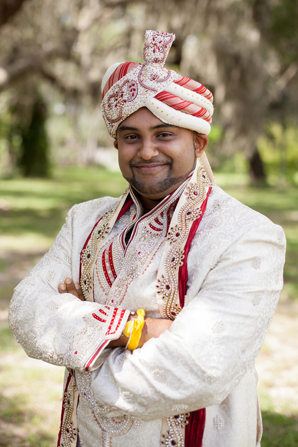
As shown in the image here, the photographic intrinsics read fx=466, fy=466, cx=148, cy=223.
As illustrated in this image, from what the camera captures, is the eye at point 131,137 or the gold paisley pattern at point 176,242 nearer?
the gold paisley pattern at point 176,242

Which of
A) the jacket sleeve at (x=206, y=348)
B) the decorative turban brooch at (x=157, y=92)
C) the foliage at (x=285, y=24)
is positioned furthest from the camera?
the foliage at (x=285, y=24)

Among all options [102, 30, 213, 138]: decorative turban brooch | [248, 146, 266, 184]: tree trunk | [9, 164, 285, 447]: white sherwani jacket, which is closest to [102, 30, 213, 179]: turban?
[102, 30, 213, 138]: decorative turban brooch

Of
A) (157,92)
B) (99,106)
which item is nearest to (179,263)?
(157,92)

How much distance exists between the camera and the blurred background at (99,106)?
3830mm

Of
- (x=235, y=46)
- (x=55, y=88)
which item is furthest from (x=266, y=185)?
(x=55, y=88)

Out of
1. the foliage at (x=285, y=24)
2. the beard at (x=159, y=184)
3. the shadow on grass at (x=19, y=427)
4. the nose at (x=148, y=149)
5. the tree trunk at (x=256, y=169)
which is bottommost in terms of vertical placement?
the tree trunk at (x=256, y=169)

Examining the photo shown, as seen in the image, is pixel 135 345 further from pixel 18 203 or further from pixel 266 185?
pixel 266 185

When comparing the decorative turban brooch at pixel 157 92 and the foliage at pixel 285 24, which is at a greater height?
the foliage at pixel 285 24

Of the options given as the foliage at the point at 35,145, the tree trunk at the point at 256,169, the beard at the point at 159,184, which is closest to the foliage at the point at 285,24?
the beard at the point at 159,184

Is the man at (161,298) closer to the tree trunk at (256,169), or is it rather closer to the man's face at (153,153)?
the man's face at (153,153)

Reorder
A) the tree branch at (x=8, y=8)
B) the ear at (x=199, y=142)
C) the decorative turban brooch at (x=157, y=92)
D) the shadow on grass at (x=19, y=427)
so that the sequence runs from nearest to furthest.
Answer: the decorative turban brooch at (x=157, y=92), the ear at (x=199, y=142), the shadow on grass at (x=19, y=427), the tree branch at (x=8, y=8)

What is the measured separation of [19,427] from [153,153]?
2521mm

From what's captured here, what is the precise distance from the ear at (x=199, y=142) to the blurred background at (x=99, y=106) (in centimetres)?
227

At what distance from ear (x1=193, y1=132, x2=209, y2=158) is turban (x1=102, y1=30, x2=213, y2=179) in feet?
0.15
